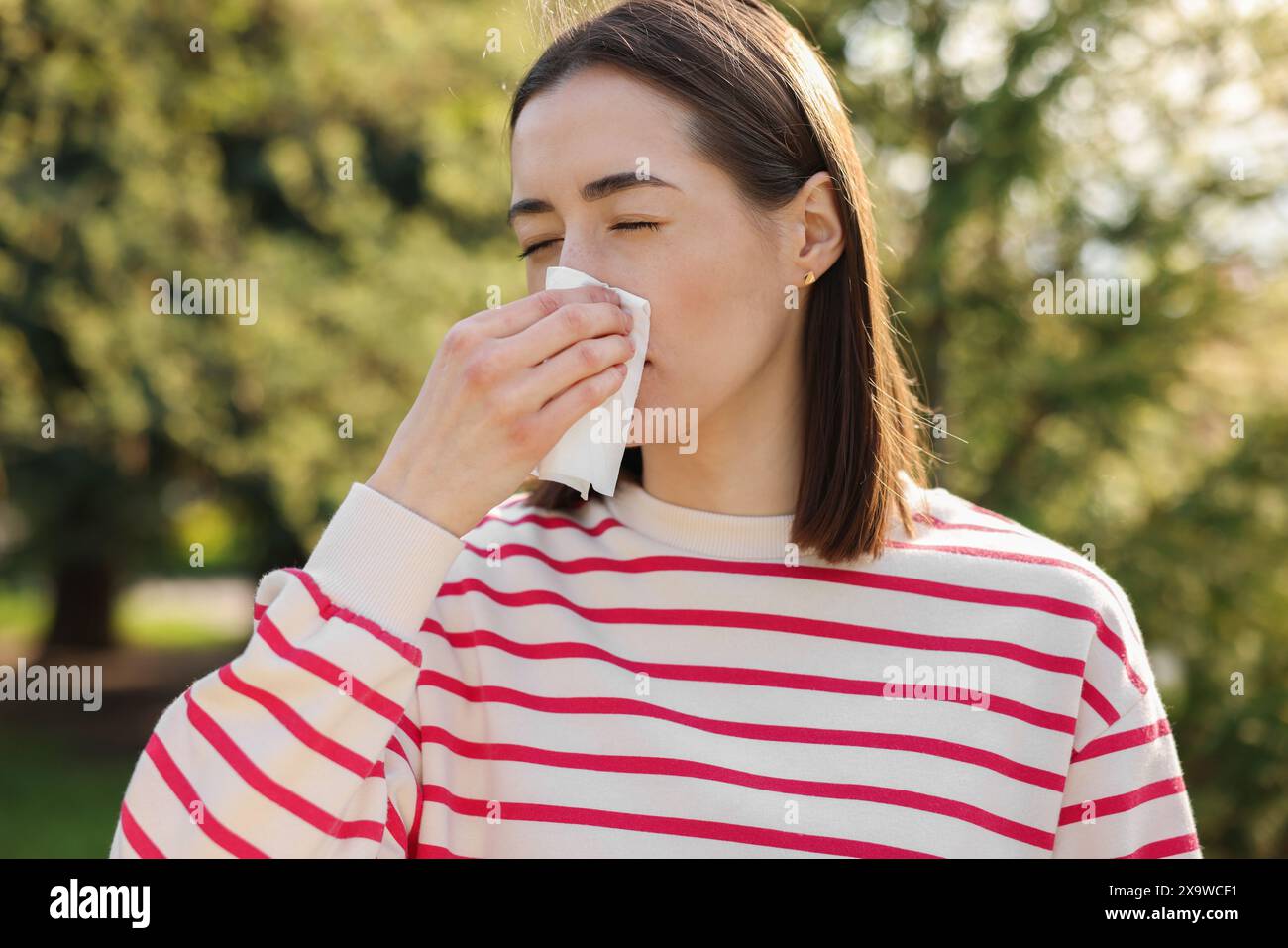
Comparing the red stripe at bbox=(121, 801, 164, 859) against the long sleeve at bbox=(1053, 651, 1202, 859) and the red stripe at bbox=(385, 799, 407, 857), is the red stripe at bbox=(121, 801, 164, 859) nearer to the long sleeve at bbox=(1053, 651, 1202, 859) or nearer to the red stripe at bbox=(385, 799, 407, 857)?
the red stripe at bbox=(385, 799, 407, 857)

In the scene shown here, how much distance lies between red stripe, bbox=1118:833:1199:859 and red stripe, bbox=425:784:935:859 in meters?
0.37

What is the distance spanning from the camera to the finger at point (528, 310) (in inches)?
69.6

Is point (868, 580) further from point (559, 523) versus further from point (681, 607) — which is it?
point (559, 523)

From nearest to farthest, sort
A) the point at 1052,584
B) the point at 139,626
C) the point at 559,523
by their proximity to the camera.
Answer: the point at 1052,584
the point at 559,523
the point at 139,626

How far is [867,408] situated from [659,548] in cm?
48

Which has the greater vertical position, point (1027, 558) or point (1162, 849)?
point (1027, 558)

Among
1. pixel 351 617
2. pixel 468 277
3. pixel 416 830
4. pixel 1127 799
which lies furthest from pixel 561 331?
pixel 468 277

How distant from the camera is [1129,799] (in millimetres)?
1889

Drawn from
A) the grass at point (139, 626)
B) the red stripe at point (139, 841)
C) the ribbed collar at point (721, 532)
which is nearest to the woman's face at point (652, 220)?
the ribbed collar at point (721, 532)

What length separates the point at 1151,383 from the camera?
5.54m

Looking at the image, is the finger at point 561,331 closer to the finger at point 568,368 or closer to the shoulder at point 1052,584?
the finger at point 568,368

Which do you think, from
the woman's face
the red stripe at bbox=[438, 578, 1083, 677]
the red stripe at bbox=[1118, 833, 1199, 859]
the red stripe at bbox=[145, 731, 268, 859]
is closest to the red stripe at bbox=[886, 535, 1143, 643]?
the red stripe at bbox=[438, 578, 1083, 677]

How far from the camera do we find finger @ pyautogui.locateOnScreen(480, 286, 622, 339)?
1768 millimetres

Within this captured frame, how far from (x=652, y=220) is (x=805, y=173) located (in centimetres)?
37
